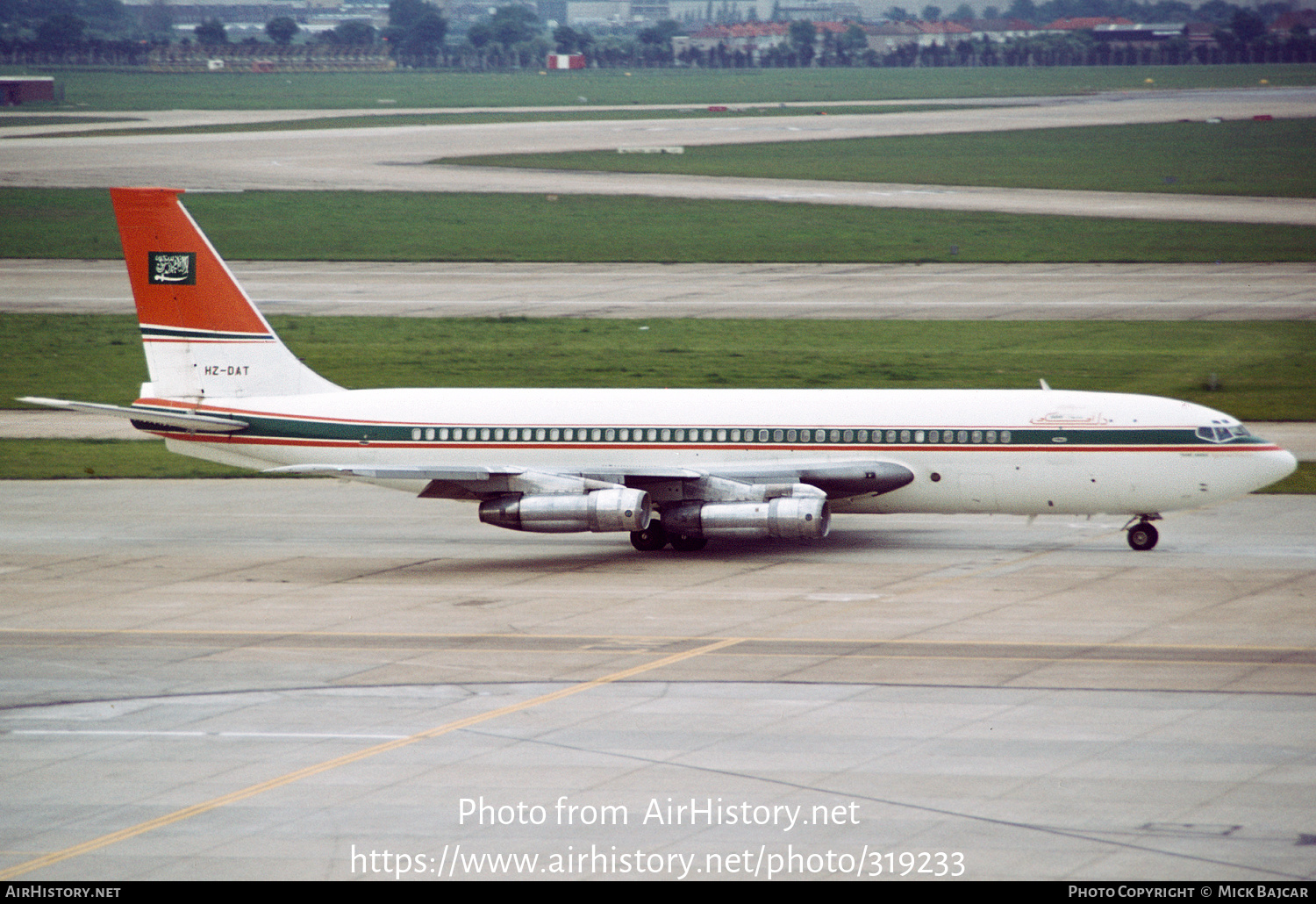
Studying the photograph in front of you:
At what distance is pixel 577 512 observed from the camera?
41219 mm

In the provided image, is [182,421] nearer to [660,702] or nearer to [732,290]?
[660,702]

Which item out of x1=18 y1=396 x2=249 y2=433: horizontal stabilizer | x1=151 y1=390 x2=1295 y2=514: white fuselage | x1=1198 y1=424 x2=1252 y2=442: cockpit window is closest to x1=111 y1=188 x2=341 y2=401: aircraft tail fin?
x1=151 y1=390 x2=1295 y2=514: white fuselage

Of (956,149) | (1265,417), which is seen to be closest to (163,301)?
(1265,417)

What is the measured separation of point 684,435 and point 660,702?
15.0 meters

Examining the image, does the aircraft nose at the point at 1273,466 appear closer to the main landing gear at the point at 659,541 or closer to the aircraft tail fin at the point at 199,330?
the main landing gear at the point at 659,541

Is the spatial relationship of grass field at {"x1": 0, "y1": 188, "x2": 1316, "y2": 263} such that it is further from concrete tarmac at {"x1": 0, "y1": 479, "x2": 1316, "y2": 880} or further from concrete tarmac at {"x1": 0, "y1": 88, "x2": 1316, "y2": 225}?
concrete tarmac at {"x1": 0, "y1": 479, "x2": 1316, "y2": 880}

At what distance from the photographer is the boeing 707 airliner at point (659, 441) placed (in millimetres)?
41281

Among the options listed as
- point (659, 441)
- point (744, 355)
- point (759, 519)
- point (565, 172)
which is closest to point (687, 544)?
point (659, 441)

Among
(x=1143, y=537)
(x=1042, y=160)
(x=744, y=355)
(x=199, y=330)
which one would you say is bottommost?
(x=1143, y=537)

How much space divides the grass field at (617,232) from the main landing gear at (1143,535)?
5599 centimetres

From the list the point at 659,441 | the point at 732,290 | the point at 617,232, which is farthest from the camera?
the point at 617,232

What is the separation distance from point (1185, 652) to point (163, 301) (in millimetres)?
29062

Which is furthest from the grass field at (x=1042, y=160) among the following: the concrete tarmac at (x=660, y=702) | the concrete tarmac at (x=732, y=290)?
the concrete tarmac at (x=660, y=702)

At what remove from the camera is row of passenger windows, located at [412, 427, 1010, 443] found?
4216 centimetres
